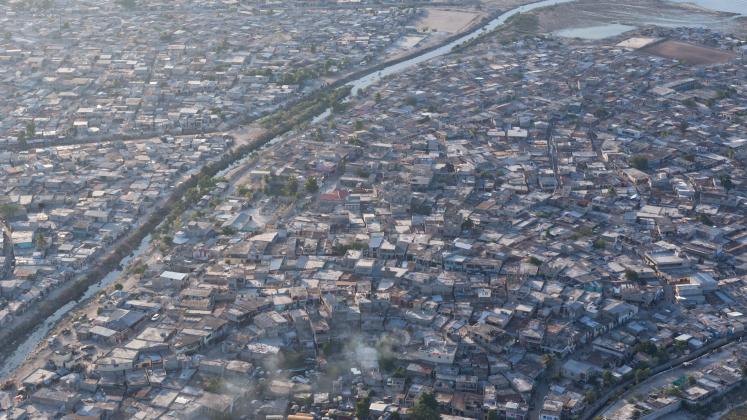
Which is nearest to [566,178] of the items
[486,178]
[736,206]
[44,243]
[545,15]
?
[486,178]

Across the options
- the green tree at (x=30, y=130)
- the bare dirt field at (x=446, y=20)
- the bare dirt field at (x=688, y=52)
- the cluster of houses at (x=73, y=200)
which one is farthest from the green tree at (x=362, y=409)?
the bare dirt field at (x=446, y=20)

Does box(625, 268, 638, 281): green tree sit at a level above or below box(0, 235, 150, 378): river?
above

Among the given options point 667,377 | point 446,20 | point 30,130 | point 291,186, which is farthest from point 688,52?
point 30,130

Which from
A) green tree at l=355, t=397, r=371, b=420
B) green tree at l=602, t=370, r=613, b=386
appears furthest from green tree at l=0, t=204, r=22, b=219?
green tree at l=602, t=370, r=613, b=386

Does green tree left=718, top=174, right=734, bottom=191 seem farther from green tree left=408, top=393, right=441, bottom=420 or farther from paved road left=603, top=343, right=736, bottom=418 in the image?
green tree left=408, top=393, right=441, bottom=420

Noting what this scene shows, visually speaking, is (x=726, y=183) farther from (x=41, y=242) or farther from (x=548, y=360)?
(x=41, y=242)

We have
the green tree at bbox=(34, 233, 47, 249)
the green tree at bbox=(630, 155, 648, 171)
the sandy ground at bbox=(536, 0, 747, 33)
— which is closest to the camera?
the green tree at bbox=(34, 233, 47, 249)
